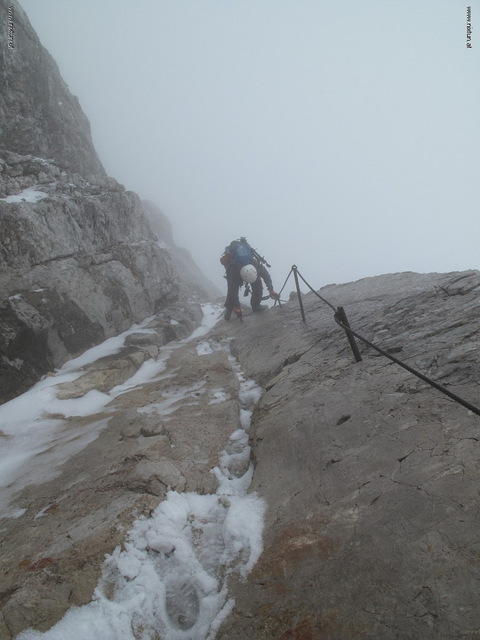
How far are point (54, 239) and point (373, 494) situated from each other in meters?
11.5

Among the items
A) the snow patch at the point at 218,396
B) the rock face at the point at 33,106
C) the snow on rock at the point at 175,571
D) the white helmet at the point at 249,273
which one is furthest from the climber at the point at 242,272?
the snow on rock at the point at 175,571

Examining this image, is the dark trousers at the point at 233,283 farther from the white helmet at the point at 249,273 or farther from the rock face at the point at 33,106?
the rock face at the point at 33,106

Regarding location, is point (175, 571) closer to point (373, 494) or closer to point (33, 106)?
point (373, 494)

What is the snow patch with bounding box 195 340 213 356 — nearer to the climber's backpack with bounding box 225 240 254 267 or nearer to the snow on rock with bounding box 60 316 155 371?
the snow on rock with bounding box 60 316 155 371

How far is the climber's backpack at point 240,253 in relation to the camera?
1379 centimetres

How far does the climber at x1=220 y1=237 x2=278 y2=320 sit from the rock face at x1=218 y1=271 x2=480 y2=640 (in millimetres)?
7290

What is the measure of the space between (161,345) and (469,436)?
415 inches

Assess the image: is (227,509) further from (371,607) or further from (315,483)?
(371,607)

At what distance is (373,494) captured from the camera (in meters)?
3.38

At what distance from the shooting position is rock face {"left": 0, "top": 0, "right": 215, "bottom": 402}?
9125 mm

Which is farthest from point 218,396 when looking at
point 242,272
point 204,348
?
point 242,272

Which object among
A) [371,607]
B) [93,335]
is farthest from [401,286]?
[93,335]

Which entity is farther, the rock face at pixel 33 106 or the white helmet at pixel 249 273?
the rock face at pixel 33 106

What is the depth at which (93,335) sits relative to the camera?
1100 cm
